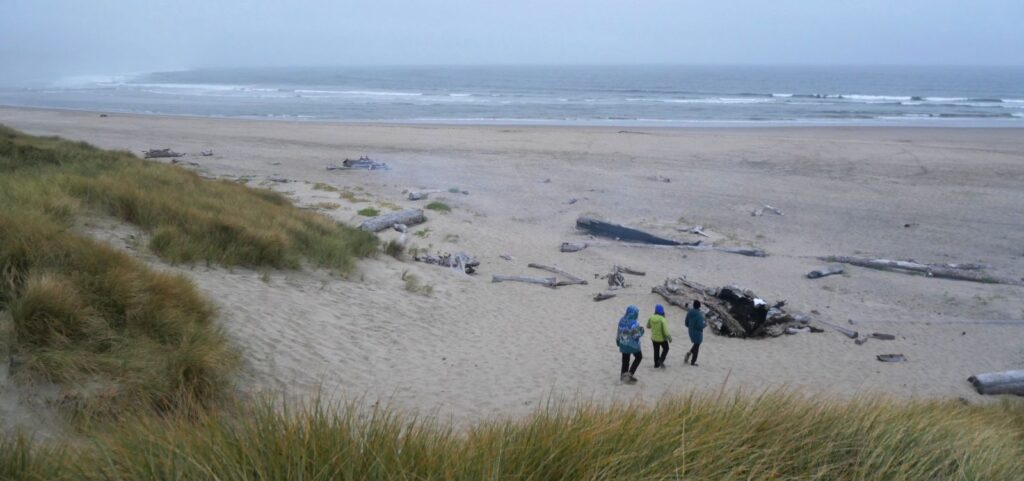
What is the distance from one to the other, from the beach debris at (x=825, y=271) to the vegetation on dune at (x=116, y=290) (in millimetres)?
9240

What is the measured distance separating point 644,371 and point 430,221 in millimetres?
9784

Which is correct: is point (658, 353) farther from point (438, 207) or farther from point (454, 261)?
point (438, 207)

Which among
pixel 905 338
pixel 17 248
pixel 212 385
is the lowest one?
pixel 905 338

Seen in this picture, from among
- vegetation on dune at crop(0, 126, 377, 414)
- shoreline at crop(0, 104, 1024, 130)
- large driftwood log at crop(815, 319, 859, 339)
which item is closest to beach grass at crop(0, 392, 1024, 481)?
vegetation on dune at crop(0, 126, 377, 414)

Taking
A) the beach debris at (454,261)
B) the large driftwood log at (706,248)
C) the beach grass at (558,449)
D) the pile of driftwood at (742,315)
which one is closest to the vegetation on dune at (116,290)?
the beach grass at (558,449)

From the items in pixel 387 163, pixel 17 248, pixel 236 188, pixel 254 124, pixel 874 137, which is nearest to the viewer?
pixel 17 248

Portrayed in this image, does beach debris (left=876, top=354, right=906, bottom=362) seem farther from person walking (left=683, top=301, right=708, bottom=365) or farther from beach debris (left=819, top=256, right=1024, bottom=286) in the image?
beach debris (left=819, top=256, right=1024, bottom=286)

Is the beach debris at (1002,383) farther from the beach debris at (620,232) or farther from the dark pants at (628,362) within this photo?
the beach debris at (620,232)

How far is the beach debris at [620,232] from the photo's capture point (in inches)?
671

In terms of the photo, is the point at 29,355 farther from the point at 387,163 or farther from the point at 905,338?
the point at 387,163

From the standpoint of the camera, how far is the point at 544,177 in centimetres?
2595

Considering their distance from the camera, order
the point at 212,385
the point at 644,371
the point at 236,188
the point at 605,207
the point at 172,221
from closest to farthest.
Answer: the point at 212,385 → the point at 644,371 → the point at 172,221 → the point at 236,188 → the point at 605,207

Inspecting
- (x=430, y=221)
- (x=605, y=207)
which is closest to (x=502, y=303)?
(x=430, y=221)

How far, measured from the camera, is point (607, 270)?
48.6ft
